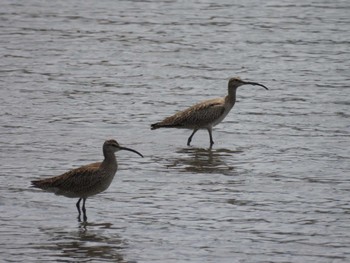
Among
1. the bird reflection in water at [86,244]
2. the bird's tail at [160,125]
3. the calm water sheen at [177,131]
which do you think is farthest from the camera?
the bird's tail at [160,125]

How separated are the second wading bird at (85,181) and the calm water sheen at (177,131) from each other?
34 centimetres

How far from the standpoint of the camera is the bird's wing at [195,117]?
1847cm

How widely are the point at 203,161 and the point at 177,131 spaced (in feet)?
7.96

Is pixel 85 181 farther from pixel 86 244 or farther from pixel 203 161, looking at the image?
pixel 203 161

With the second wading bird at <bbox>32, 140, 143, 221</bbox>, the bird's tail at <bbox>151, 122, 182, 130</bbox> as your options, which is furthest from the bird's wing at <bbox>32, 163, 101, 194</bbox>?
the bird's tail at <bbox>151, 122, 182, 130</bbox>

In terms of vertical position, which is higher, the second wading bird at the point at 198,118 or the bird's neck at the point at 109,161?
the bird's neck at the point at 109,161

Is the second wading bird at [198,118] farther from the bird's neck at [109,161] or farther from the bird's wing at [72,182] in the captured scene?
the bird's wing at [72,182]

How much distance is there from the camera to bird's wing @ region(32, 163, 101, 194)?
14.0 meters

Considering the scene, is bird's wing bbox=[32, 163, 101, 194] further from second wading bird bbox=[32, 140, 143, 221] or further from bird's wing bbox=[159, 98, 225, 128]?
bird's wing bbox=[159, 98, 225, 128]

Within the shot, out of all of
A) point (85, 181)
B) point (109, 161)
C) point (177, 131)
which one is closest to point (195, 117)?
point (177, 131)

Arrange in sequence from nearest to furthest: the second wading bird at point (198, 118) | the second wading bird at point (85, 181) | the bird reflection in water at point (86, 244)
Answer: the bird reflection in water at point (86, 244), the second wading bird at point (85, 181), the second wading bird at point (198, 118)

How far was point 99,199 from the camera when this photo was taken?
49.2ft

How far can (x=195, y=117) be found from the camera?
60.6 ft

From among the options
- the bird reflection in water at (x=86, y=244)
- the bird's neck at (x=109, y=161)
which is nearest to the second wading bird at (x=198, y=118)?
the bird's neck at (x=109, y=161)
